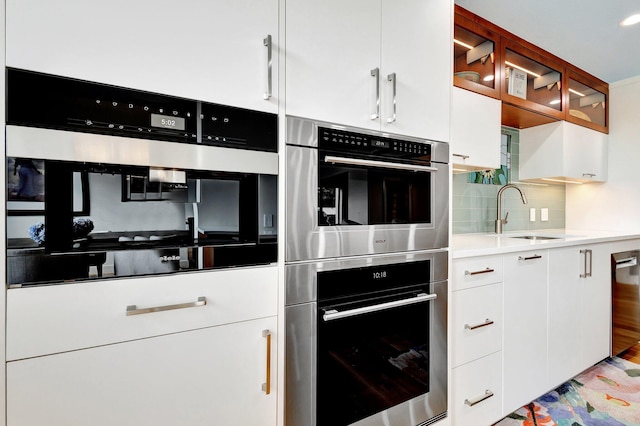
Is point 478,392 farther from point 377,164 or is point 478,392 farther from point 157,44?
point 157,44

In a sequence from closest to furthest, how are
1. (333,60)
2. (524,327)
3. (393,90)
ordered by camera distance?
1. (333,60)
2. (393,90)
3. (524,327)

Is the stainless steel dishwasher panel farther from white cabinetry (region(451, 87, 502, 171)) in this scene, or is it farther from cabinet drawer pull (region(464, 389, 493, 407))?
cabinet drawer pull (region(464, 389, 493, 407))

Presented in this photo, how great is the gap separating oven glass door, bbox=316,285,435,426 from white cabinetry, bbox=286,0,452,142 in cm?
71

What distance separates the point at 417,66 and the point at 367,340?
1.17 m

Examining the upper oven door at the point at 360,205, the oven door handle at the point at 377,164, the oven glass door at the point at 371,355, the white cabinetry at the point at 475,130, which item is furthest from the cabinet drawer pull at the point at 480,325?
the white cabinetry at the point at 475,130

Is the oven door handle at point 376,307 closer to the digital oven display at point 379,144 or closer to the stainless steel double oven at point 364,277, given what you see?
the stainless steel double oven at point 364,277

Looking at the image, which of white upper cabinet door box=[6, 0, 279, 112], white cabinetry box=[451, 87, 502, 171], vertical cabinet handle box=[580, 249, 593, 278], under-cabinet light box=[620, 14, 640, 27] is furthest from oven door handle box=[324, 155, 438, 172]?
under-cabinet light box=[620, 14, 640, 27]

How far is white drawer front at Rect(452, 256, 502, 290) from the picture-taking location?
149cm

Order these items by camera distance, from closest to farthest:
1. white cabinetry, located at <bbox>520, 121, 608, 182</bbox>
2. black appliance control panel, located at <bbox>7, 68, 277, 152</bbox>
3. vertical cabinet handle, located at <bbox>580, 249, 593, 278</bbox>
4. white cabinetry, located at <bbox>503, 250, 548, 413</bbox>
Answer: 1. black appliance control panel, located at <bbox>7, 68, 277, 152</bbox>
2. white cabinetry, located at <bbox>503, 250, 548, 413</bbox>
3. vertical cabinet handle, located at <bbox>580, 249, 593, 278</bbox>
4. white cabinetry, located at <bbox>520, 121, 608, 182</bbox>

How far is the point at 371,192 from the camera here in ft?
4.19

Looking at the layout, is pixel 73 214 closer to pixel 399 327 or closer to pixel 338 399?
pixel 338 399

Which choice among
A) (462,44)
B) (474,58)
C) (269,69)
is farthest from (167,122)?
(474,58)

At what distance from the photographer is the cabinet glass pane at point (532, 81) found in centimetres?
216

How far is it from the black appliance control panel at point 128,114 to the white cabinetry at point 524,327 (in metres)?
1.46
